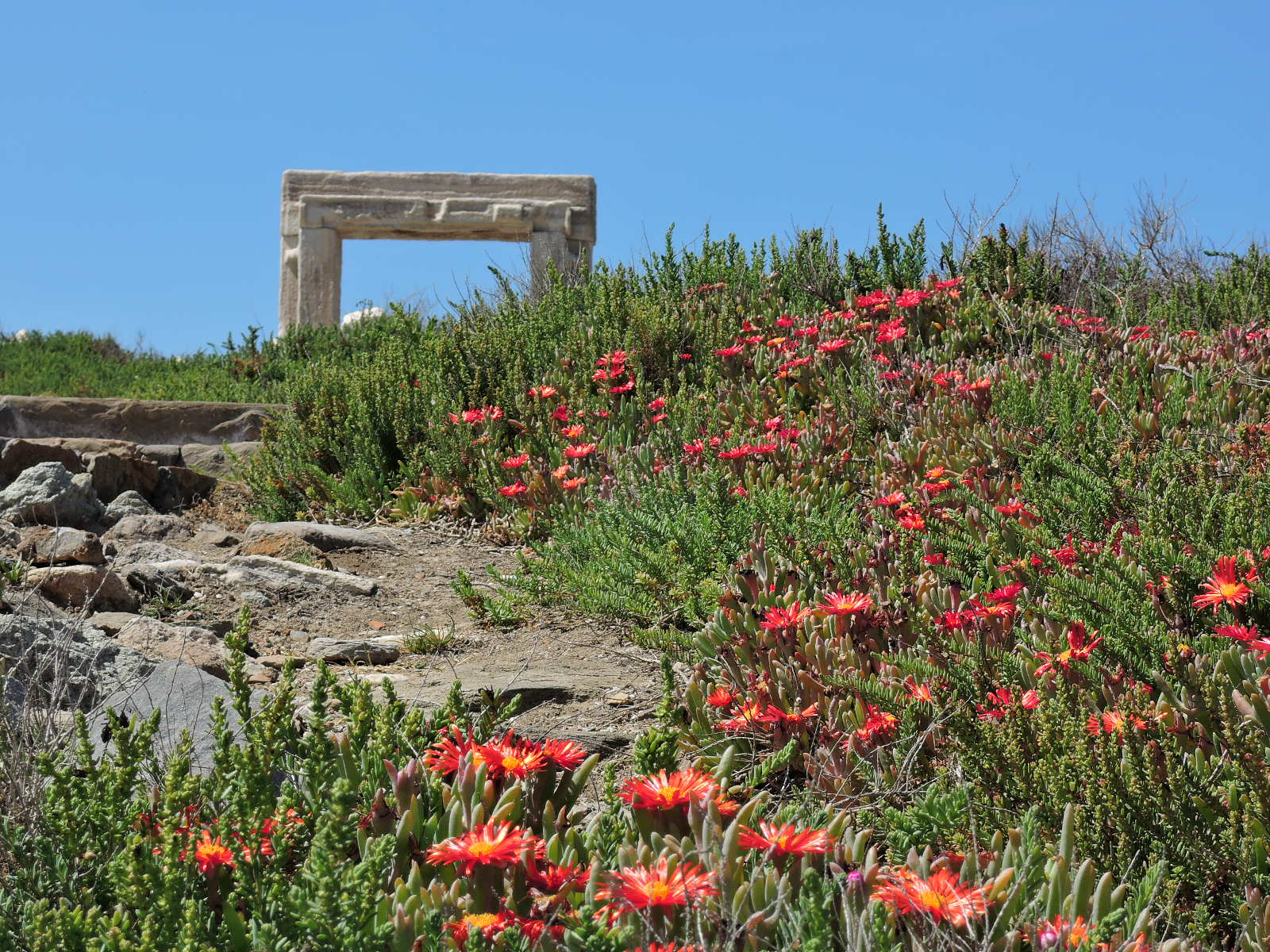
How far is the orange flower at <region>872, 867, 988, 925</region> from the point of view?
1.52 meters

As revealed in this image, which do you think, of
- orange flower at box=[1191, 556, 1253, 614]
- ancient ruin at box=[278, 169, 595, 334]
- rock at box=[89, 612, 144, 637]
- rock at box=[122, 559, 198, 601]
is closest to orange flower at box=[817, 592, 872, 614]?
orange flower at box=[1191, 556, 1253, 614]

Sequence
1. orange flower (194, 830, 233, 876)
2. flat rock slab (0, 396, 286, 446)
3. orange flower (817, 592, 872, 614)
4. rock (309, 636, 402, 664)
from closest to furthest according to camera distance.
A: orange flower (194, 830, 233, 876), orange flower (817, 592, 872, 614), rock (309, 636, 402, 664), flat rock slab (0, 396, 286, 446)

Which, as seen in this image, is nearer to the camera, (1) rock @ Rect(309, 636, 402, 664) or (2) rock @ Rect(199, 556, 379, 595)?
(1) rock @ Rect(309, 636, 402, 664)

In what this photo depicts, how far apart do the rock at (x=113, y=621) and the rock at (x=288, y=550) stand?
1236 millimetres

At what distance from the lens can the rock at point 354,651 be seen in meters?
3.83

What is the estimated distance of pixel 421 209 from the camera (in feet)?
56.6

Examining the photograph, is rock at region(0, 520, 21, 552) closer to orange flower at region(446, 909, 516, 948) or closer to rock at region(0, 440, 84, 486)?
rock at region(0, 440, 84, 486)

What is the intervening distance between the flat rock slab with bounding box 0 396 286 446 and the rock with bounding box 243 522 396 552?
3420 millimetres

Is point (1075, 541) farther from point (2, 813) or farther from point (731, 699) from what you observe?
point (2, 813)

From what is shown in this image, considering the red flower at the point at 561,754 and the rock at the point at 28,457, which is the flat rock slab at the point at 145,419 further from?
the red flower at the point at 561,754

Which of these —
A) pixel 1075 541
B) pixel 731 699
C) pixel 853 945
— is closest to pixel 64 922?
pixel 853 945

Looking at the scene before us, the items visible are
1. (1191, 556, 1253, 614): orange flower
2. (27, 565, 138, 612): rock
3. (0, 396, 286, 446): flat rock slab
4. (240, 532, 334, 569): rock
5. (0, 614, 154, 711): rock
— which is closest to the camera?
(1191, 556, 1253, 614): orange flower

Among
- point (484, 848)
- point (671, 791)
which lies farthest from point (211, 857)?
point (671, 791)

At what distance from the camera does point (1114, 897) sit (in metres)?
1.63
